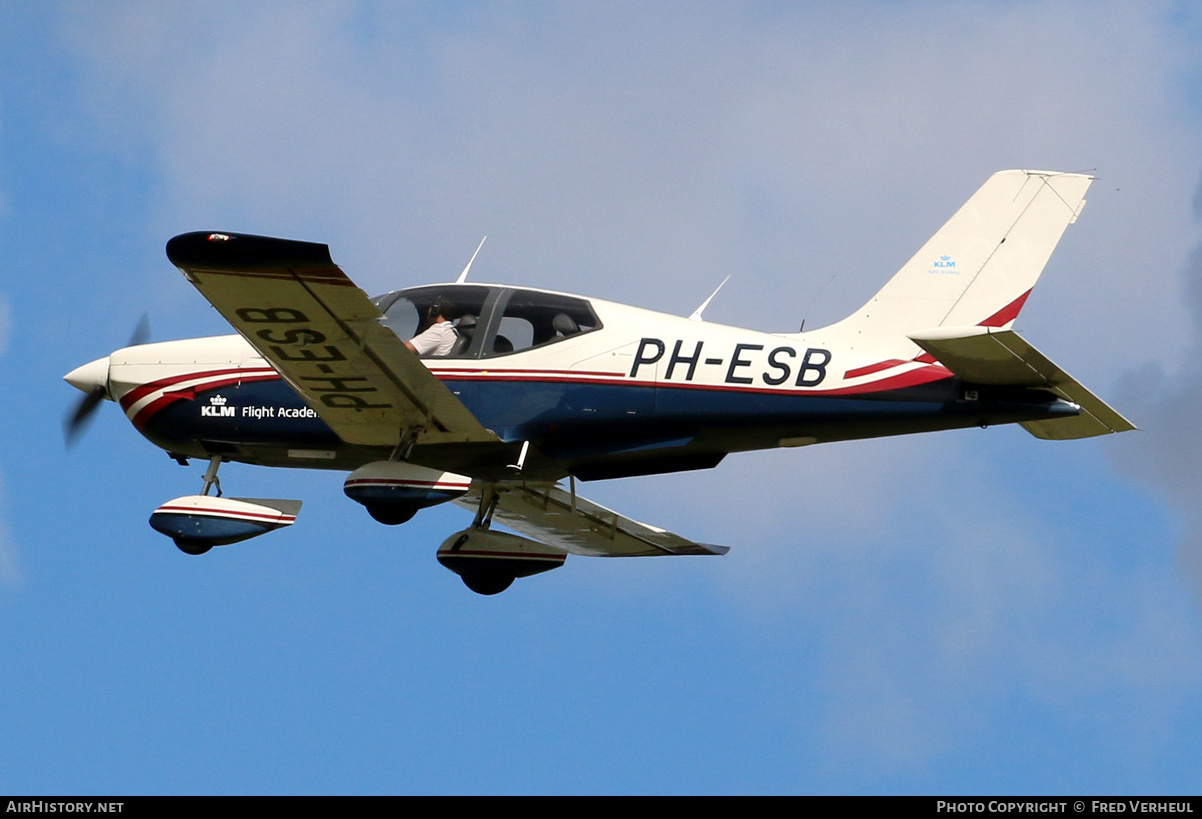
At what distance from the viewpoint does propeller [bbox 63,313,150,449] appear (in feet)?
53.6

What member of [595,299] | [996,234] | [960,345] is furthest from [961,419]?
[595,299]

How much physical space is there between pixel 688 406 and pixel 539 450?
144cm

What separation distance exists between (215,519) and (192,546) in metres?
0.34

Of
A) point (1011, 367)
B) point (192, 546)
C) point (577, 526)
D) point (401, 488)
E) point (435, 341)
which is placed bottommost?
point (192, 546)

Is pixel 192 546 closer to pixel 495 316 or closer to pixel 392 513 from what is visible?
pixel 392 513

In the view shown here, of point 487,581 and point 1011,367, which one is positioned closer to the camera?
point 1011,367

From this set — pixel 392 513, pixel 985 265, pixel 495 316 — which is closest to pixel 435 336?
pixel 495 316

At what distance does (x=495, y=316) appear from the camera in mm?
14906

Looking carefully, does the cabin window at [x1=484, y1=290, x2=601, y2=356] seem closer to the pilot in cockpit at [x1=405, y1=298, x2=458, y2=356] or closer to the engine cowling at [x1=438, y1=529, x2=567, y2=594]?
the pilot in cockpit at [x1=405, y1=298, x2=458, y2=356]

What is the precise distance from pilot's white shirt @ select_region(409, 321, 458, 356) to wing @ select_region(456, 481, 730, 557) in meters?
2.54

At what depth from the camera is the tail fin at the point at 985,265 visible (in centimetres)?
1477

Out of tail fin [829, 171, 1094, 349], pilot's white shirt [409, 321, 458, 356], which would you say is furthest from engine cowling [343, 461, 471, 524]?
tail fin [829, 171, 1094, 349]

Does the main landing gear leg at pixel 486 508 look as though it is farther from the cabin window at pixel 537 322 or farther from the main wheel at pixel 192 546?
the main wheel at pixel 192 546
